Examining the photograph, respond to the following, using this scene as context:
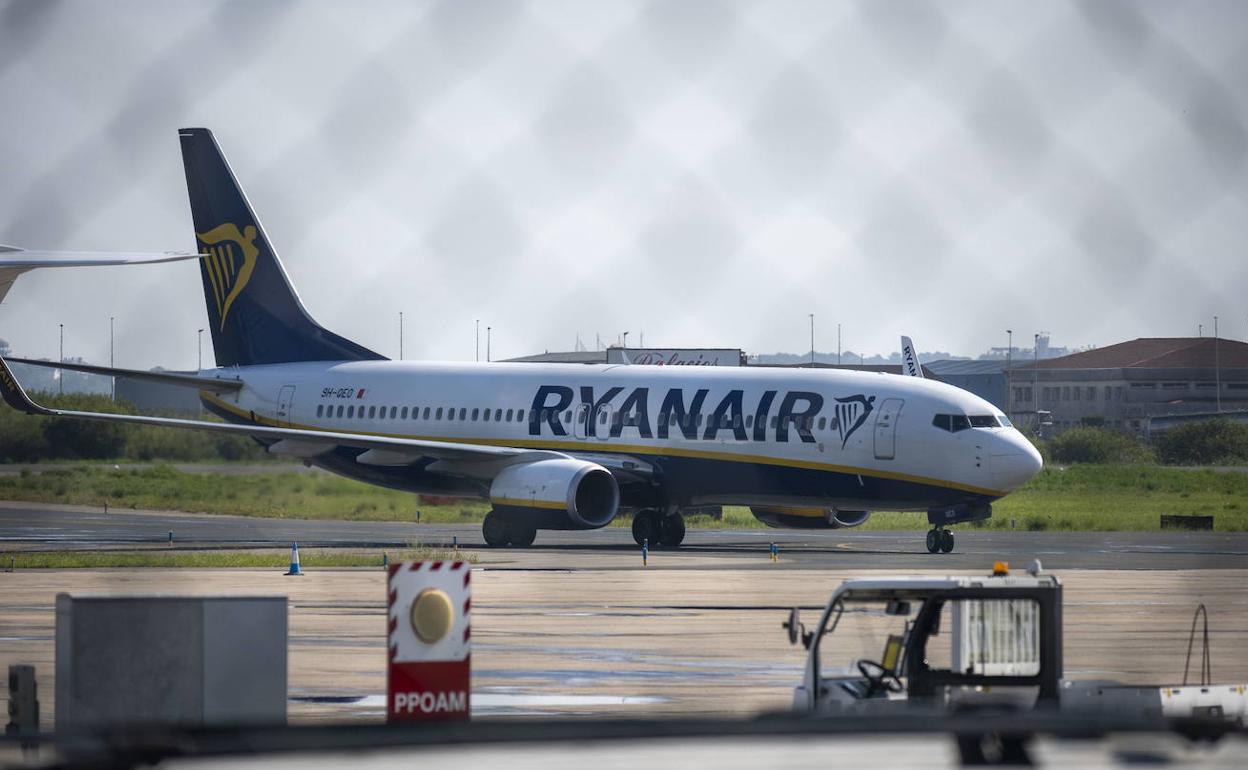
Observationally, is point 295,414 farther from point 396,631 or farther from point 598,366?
point 396,631

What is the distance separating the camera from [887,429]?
40688mm

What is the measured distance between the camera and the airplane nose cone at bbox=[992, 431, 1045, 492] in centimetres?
4006

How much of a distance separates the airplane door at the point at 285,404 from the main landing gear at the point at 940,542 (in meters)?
18.4

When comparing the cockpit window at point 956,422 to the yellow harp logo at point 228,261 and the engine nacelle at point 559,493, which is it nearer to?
the engine nacelle at point 559,493

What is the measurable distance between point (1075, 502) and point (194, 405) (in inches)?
Answer: 2243

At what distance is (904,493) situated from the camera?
40.8m

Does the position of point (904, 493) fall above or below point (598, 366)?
below

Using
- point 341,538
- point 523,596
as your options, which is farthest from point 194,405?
point 523,596

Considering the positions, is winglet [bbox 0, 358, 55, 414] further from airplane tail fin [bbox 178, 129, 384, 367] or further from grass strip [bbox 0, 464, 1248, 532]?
airplane tail fin [bbox 178, 129, 384, 367]

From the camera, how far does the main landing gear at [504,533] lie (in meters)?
43.3

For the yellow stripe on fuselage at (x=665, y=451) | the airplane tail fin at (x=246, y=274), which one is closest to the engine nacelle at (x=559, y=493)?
the yellow stripe on fuselage at (x=665, y=451)

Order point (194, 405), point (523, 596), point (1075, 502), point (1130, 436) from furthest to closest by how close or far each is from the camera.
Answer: point (194, 405) → point (1130, 436) → point (1075, 502) → point (523, 596)

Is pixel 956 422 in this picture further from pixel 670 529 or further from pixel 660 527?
pixel 660 527

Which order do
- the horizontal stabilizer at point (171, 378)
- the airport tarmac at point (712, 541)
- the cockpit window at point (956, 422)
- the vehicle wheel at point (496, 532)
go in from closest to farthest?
the airport tarmac at point (712, 541) < the cockpit window at point (956, 422) < the vehicle wheel at point (496, 532) < the horizontal stabilizer at point (171, 378)
